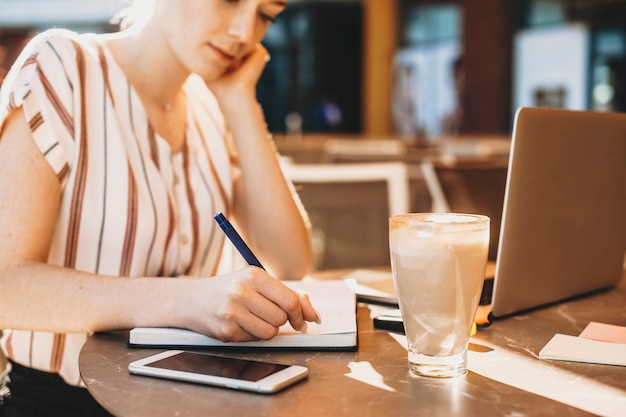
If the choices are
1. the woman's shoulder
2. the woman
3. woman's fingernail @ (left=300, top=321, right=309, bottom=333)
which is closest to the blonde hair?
the woman

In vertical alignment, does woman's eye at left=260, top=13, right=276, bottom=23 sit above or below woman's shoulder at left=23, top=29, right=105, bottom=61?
above

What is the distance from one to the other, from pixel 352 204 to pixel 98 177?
1144mm

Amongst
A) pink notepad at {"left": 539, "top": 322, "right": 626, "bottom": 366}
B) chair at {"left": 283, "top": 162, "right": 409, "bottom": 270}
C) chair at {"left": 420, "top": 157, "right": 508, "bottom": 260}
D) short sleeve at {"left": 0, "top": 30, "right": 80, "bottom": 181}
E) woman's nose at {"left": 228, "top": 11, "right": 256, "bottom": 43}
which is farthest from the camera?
chair at {"left": 283, "top": 162, "right": 409, "bottom": 270}

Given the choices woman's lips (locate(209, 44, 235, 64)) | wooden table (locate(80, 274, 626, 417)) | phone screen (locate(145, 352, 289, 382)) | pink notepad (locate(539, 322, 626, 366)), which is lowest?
pink notepad (locate(539, 322, 626, 366))

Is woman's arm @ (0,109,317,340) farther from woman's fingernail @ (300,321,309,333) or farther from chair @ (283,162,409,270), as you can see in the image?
chair @ (283,162,409,270)

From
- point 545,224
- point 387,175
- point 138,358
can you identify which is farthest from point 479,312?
point 387,175

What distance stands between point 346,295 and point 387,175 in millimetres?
1104

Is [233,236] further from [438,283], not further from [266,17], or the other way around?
[266,17]

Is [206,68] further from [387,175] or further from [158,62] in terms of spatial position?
[387,175]

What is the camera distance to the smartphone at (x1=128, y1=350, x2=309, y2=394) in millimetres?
739

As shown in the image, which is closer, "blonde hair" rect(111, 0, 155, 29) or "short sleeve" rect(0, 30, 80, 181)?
"short sleeve" rect(0, 30, 80, 181)

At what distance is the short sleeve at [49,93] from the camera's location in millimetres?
1129

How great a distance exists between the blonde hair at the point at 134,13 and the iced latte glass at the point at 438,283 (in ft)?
2.73

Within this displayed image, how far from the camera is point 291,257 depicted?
1469 mm
